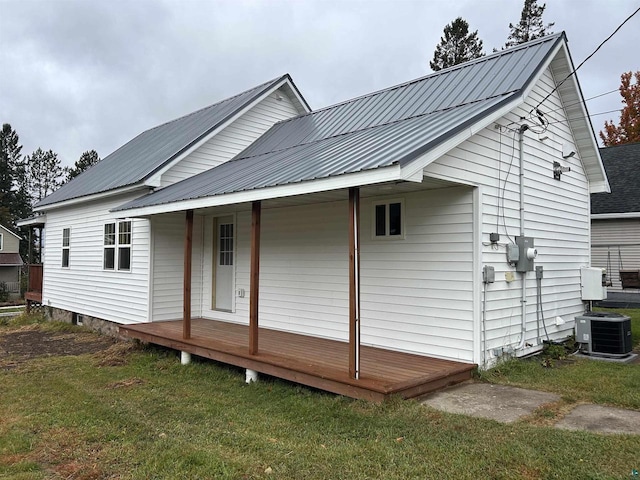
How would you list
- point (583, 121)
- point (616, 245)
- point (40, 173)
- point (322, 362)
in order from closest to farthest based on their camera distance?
point (322, 362), point (583, 121), point (616, 245), point (40, 173)

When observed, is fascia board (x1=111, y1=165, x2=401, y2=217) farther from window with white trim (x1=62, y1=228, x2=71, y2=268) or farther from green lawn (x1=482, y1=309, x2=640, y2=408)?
window with white trim (x1=62, y1=228, x2=71, y2=268)

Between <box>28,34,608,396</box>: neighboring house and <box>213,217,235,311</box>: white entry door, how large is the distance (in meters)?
0.04

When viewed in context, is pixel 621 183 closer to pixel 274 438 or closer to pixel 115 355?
pixel 115 355

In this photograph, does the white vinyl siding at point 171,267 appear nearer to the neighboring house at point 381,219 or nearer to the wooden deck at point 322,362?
the neighboring house at point 381,219

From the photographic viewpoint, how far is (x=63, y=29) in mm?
18531

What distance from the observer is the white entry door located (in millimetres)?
9977

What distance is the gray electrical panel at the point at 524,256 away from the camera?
267 inches

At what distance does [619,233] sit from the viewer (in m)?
15.8

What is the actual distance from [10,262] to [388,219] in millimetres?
38330

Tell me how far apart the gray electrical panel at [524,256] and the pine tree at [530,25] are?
25.1m

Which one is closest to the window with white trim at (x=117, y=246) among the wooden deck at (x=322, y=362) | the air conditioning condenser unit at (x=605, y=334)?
the wooden deck at (x=322, y=362)

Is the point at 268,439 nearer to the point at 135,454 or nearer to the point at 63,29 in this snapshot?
the point at 135,454

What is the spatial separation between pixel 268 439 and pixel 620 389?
395 cm

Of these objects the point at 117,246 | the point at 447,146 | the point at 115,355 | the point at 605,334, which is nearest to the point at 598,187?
the point at 605,334
